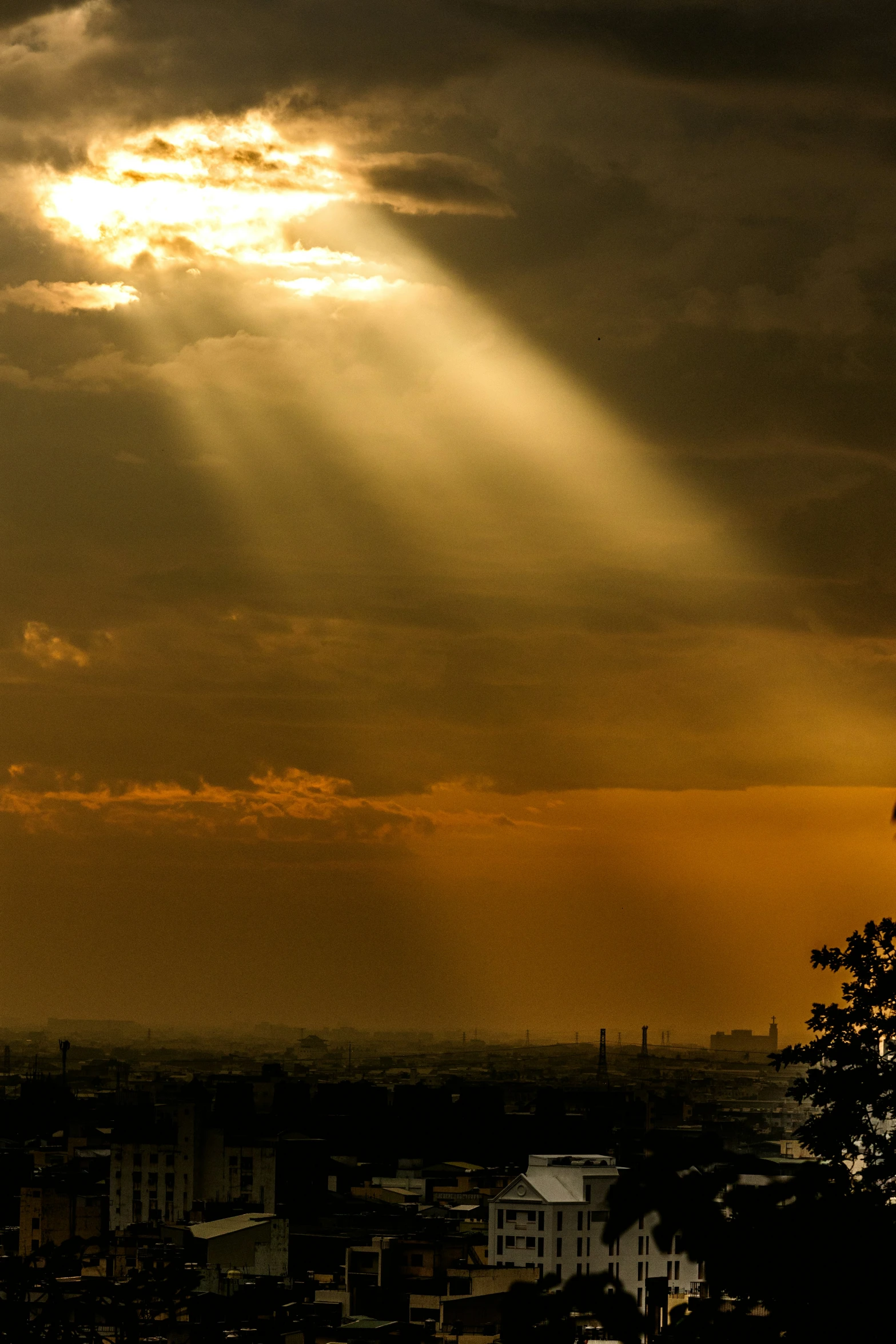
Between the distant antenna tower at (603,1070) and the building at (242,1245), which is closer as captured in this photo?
the building at (242,1245)

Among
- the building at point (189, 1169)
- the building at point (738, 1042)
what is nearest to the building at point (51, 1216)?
the building at point (189, 1169)

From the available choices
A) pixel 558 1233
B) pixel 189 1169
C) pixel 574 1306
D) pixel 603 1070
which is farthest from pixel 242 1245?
pixel 603 1070

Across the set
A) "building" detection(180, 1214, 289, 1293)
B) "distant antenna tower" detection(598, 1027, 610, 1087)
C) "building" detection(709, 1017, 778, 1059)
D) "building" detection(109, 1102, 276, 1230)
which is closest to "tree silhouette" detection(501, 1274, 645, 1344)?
"building" detection(180, 1214, 289, 1293)

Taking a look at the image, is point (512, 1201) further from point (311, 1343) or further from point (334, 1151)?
point (334, 1151)

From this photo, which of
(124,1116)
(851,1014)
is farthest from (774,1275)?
(124,1116)

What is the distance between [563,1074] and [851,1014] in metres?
132

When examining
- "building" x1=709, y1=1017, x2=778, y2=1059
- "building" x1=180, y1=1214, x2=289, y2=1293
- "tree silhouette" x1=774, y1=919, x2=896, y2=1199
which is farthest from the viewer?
"building" x1=709, y1=1017, x2=778, y2=1059

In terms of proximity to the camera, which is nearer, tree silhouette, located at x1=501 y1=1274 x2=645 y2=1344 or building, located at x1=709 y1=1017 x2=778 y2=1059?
tree silhouette, located at x1=501 y1=1274 x2=645 y2=1344

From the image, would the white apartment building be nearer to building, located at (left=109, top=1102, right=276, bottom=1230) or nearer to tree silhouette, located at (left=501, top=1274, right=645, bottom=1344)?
building, located at (left=109, top=1102, right=276, bottom=1230)

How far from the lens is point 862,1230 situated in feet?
13.0

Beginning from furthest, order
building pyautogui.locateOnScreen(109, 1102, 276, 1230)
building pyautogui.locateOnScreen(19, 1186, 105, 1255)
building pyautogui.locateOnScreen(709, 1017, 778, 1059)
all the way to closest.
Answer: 1. building pyautogui.locateOnScreen(709, 1017, 778, 1059)
2. building pyautogui.locateOnScreen(109, 1102, 276, 1230)
3. building pyautogui.locateOnScreen(19, 1186, 105, 1255)

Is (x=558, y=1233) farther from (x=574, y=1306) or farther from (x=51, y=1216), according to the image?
(x=574, y=1306)

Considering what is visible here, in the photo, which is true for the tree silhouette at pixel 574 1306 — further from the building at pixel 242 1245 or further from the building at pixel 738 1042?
the building at pixel 738 1042

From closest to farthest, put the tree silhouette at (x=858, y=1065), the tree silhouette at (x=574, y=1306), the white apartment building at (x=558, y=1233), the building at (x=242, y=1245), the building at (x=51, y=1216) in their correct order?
the tree silhouette at (x=574, y=1306)
the tree silhouette at (x=858, y=1065)
the building at (x=242, y=1245)
the white apartment building at (x=558, y=1233)
the building at (x=51, y=1216)
